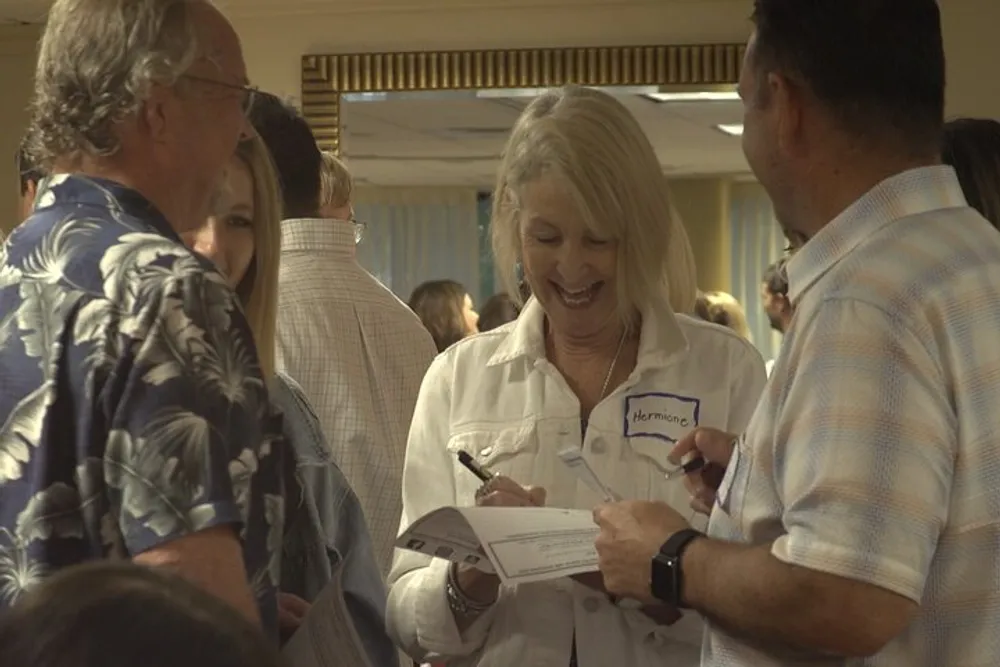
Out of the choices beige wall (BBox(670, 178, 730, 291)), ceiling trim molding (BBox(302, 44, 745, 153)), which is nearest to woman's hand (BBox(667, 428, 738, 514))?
ceiling trim molding (BBox(302, 44, 745, 153))

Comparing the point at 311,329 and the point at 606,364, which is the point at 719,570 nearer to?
the point at 606,364

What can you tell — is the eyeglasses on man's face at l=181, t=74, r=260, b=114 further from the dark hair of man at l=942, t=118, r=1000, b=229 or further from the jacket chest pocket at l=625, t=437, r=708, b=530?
the dark hair of man at l=942, t=118, r=1000, b=229

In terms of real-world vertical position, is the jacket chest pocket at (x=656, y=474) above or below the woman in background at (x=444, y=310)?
below

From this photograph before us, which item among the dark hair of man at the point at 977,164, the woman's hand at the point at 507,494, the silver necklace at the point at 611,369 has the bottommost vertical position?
the woman's hand at the point at 507,494

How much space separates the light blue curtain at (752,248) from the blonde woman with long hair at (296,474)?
4.38m

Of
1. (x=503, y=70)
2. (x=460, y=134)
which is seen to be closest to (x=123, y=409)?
(x=503, y=70)

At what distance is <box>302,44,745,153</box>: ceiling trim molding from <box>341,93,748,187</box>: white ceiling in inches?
3.1

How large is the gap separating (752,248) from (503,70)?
247cm

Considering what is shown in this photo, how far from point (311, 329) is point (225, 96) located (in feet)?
3.69

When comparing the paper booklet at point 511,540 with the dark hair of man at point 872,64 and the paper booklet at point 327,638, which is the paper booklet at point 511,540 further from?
the dark hair of man at point 872,64

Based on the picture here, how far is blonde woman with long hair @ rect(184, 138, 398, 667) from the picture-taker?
5.21ft

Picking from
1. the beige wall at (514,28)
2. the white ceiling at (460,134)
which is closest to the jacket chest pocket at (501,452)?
the white ceiling at (460,134)

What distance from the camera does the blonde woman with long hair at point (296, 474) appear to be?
1589 millimetres

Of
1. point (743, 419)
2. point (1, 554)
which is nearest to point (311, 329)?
point (743, 419)
